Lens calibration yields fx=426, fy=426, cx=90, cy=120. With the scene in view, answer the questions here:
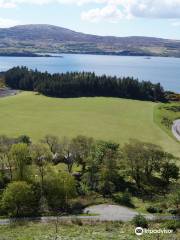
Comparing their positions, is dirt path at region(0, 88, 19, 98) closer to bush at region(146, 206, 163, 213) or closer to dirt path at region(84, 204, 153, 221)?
dirt path at region(84, 204, 153, 221)

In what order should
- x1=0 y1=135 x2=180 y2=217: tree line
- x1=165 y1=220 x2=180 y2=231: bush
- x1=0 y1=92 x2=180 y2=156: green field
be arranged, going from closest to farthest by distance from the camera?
x1=165 y1=220 x2=180 y2=231: bush, x1=0 y1=135 x2=180 y2=217: tree line, x1=0 y1=92 x2=180 y2=156: green field

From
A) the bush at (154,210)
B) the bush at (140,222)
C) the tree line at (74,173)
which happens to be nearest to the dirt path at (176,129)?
the tree line at (74,173)

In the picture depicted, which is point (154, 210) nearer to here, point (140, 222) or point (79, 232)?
point (140, 222)

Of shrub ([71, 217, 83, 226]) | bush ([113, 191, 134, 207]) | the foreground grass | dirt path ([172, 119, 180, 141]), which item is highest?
the foreground grass

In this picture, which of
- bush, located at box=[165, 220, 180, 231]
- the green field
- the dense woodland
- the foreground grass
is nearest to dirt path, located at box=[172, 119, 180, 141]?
the green field

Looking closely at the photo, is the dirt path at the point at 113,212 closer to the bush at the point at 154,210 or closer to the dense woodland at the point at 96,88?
the bush at the point at 154,210

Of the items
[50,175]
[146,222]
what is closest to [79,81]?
[50,175]
